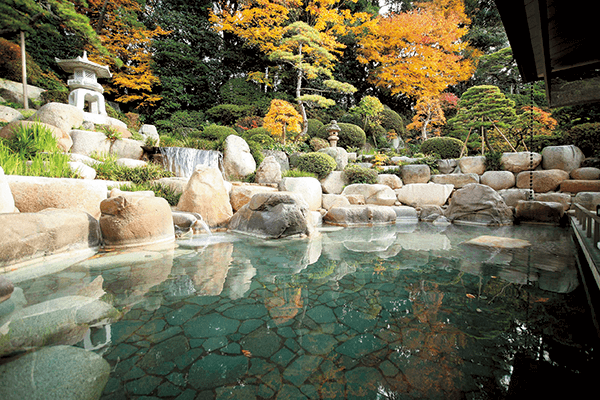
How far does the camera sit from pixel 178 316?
2.15 meters

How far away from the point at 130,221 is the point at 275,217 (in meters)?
2.68

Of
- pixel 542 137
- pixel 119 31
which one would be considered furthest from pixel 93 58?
pixel 542 137

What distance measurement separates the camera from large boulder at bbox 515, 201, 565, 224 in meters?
7.33

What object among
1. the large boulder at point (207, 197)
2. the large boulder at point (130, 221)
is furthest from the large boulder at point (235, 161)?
the large boulder at point (130, 221)

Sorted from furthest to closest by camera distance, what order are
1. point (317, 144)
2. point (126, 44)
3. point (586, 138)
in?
point (126, 44)
point (317, 144)
point (586, 138)

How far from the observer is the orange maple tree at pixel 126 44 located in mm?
14148

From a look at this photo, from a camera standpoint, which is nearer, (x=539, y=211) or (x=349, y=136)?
(x=539, y=211)

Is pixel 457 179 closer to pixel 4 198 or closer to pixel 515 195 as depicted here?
pixel 515 195

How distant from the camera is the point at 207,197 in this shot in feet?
20.6

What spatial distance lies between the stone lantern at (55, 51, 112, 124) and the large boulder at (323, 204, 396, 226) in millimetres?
9544

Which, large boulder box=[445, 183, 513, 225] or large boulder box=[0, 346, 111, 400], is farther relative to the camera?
large boulder box=[445, 183, 513, 225]

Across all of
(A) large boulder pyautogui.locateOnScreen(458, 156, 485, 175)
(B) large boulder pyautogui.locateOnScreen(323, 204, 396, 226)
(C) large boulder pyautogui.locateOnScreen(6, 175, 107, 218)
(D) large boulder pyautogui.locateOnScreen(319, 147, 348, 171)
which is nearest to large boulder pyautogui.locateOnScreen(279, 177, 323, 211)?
(B) large boulder pyautogui.locateOnScreen(323, 204, 396, 226)

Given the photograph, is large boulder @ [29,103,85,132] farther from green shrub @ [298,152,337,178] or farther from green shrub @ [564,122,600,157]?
green shrub @ [564,122,600,157]

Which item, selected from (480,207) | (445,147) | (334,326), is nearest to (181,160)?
(334,326)
